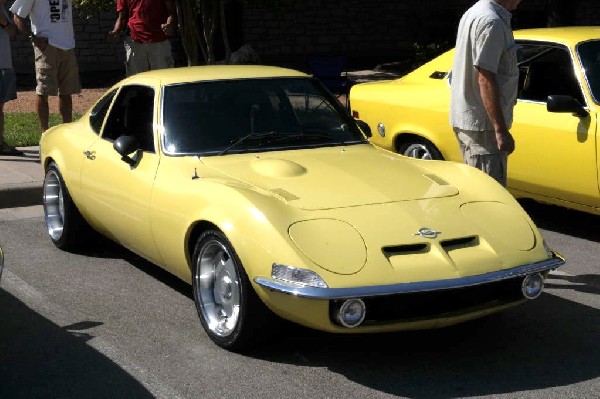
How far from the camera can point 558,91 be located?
8.16 meters

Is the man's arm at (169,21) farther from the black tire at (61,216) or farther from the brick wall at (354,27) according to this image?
the brick wall at (354,27)

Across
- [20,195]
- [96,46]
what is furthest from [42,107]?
[96,46]

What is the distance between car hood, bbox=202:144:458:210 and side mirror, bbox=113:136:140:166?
0.53 m

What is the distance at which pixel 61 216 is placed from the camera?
25.8 feet

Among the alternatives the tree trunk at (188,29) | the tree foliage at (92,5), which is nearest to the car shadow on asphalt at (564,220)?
the tree trunk at (188,29)

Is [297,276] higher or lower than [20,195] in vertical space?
higher

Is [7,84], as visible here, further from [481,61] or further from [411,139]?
[481,61]

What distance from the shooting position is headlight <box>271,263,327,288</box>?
5.05 meters

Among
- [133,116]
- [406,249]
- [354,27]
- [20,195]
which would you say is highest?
[133,116]

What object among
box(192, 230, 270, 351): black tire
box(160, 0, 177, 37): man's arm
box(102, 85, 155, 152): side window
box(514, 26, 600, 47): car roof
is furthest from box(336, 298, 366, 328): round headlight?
box(160, 0, 177, 37): man's arm

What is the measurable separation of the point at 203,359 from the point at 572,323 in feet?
6.77

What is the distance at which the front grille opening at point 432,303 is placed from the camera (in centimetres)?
511

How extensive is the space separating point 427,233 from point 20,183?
525 cm

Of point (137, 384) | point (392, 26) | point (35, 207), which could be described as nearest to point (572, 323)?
point (137, 384)
